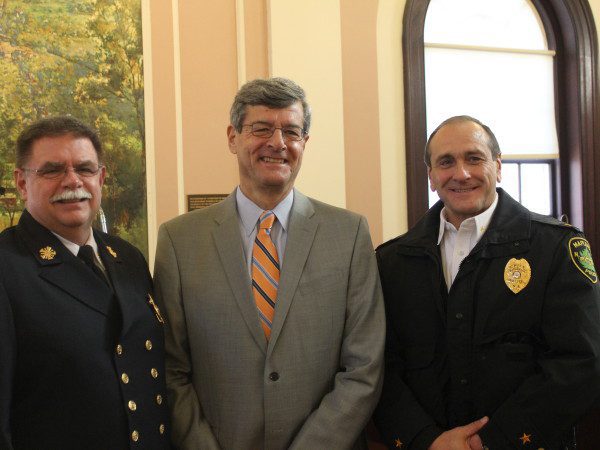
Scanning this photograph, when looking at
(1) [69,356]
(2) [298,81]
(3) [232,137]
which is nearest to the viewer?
(1) [69,356]

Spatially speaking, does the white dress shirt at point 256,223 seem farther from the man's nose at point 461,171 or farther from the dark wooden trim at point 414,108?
the dark wooden trim at point 414,108

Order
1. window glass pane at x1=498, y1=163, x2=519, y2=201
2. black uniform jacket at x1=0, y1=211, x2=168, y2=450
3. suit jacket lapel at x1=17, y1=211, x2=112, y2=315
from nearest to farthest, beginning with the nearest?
1. black uniform jacket at x1=0, y1=211, x2=168, y2=450
2. suit jacket lapel at x1=17, y1=211, x2=112, y2=315
3. window glass pane at x1=498, y1=163, x2=519, y2=201

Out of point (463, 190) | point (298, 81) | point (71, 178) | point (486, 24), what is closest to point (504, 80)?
point (486, 24)

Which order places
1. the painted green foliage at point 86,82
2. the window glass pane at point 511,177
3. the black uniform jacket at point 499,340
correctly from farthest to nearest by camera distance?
the window glass pane at point 511,177 < the painted green foliage at point 86,82 < the black uniform jacket at point 499,340

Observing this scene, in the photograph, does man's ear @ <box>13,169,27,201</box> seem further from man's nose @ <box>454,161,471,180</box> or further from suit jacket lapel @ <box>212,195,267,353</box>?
man's nose @ <box>454,161,471,180</box>

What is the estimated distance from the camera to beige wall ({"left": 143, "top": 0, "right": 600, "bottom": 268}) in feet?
10.8

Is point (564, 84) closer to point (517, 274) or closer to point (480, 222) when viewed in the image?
point (480, 222)

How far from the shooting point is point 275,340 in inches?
69.2

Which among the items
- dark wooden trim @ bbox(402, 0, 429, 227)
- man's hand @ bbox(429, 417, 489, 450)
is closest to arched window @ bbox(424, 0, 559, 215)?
dark wooden trim @ bbox(402, 0, 429, 227)

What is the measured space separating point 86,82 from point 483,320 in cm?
229

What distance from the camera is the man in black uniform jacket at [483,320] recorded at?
173 cm

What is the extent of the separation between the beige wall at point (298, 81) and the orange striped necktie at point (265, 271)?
Result: 1498 mm

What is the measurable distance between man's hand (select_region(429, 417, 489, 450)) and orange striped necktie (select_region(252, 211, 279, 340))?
1.89ft

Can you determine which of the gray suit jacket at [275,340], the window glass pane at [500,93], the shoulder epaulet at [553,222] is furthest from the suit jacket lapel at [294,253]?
the window glass pane at [500,93]
